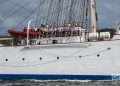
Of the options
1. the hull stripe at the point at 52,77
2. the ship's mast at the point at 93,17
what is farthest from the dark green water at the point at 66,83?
the ship's mast at the point at 93,17

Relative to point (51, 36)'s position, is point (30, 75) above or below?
below

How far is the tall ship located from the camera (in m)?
64.0

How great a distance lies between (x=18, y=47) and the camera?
222 feet

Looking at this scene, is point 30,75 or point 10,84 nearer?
point 10,84

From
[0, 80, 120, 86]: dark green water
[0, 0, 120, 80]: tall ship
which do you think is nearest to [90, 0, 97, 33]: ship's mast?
[0, 0, 120, 80]: tall ship

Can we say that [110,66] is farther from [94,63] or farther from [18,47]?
[18,47]

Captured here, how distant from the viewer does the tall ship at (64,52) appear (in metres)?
64.0

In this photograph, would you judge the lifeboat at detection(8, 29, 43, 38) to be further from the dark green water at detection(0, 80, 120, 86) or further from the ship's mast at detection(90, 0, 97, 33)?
the dark green water at detection(0, 80, 120, 86)

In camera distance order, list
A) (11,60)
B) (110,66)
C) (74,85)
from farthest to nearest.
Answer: (11,60) → (110,66) → (74,85)

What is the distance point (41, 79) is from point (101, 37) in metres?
7.77

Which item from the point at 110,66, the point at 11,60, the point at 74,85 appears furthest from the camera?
the point at 11,60

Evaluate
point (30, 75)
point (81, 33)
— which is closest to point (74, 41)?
point (81, 33)

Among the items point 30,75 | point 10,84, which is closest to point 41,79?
point 30,75

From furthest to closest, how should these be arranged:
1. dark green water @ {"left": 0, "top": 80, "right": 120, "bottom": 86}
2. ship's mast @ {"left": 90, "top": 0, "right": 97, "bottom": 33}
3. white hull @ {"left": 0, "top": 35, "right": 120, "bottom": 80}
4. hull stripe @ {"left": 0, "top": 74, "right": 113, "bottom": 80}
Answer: ship's mast @ {"left": 90, "top": 0, "right": 97, "bottom": 33}, hull stripe @ {"left": 0, "top": 74, "right": 113, "bottom": 80}, white hull @ {"left": 0, "top": 35, "right": 120, "bottom": 80}, dark green water @ {"left": 0, "top": 80, "right": 120, "bottom": 86}
